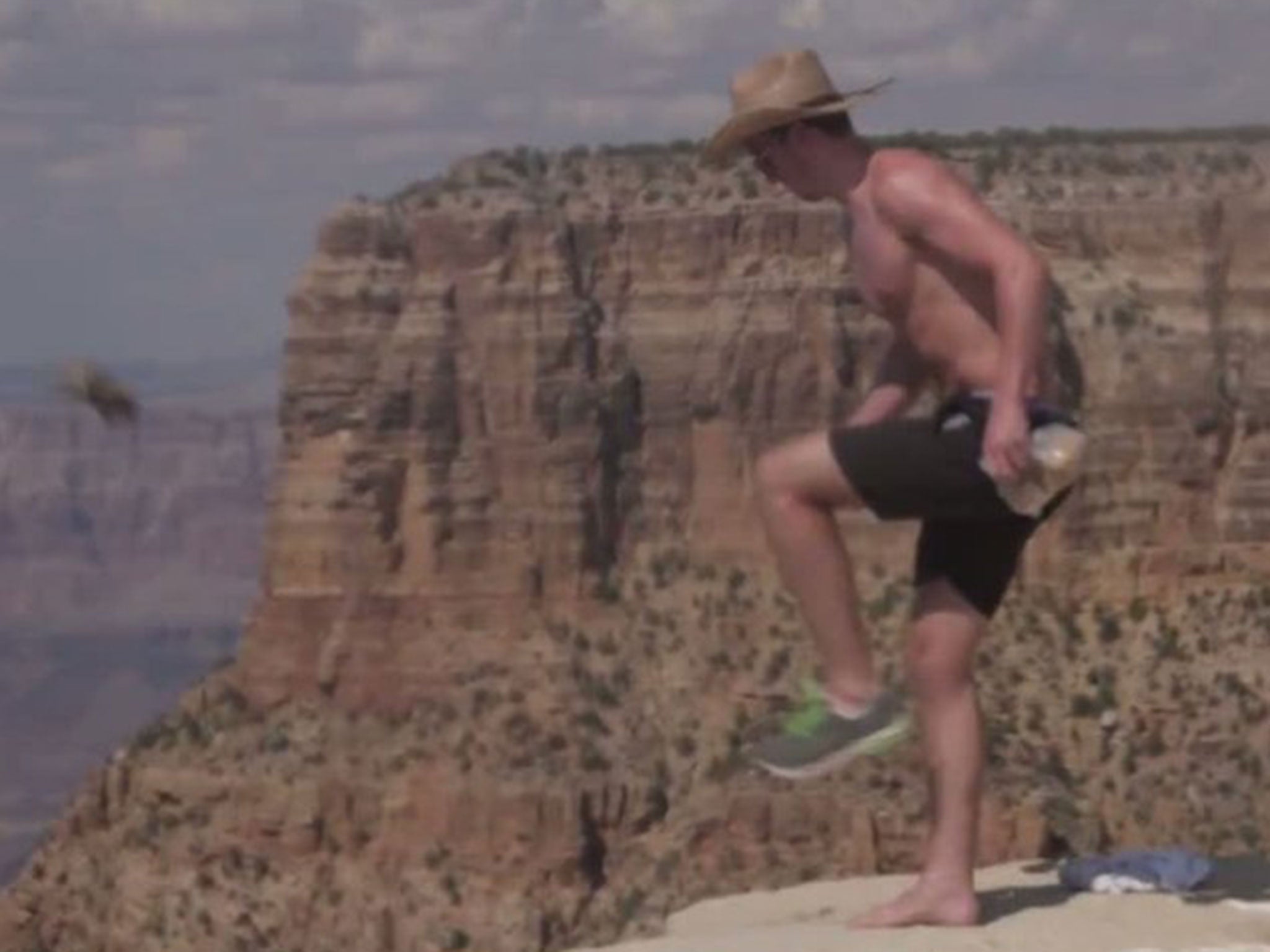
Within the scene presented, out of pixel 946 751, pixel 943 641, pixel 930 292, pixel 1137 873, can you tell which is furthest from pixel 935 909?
pixel 930 292

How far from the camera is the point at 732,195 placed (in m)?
82.1

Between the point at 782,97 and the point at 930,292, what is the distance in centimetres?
93

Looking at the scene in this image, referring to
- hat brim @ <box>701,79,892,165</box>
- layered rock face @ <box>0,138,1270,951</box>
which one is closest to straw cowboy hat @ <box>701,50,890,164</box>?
hat brim @ <box>701,79,892,165</box>

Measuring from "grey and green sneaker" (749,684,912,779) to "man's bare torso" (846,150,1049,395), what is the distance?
52.5 inches

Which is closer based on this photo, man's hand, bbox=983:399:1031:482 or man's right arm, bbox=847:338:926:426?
man's hand, bbox=983:399:1031:482

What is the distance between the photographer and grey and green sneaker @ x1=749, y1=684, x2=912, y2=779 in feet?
56.1

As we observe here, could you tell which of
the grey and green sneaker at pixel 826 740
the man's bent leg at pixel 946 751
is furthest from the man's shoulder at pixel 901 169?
the grey and green sneaker at pixel 826 740

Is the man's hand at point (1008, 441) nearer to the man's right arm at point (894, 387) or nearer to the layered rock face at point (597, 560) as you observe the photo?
the man's right arm at point (894, 387)

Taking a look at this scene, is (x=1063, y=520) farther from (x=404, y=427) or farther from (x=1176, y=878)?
(x=1176, y=878)

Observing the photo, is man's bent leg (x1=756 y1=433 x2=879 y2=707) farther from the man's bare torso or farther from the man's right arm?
the man's bare torso

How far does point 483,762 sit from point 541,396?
340 inches

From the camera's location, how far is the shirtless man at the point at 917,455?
16734 mm

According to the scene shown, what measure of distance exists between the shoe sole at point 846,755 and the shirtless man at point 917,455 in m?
0.01

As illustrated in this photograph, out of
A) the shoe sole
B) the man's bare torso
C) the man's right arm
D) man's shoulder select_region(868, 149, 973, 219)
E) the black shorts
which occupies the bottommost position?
the shoe sole
